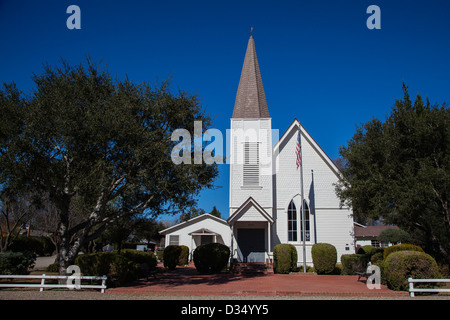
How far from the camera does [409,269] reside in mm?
12805

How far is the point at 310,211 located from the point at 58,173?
16.8 meters

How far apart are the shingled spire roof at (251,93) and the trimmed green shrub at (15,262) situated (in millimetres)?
16244

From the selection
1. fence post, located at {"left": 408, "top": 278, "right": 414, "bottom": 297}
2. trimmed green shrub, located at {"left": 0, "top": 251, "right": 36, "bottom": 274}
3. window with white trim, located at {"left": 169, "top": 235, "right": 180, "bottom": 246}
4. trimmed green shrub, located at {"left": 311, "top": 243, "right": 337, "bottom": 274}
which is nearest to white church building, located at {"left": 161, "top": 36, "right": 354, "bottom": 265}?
trimmed green shrub, located at {"left": 311, "top": 243, "right": 337, "bottom": 274}

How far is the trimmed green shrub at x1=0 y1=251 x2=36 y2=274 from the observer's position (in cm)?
1431

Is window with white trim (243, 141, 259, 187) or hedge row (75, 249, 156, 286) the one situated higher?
window with white trim (243, 141, 259, 187)

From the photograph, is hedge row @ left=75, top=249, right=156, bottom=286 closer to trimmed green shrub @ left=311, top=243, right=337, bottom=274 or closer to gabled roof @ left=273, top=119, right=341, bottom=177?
trimmed green shrub @ left=311, top=243, right=337, bottom=274

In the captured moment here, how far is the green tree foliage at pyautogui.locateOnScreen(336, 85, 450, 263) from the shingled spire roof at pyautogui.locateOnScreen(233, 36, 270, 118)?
959 cm

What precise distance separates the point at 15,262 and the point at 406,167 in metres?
18.3

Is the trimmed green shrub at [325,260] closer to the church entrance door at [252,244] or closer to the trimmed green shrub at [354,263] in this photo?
the trimmed green shrub at [354,263]

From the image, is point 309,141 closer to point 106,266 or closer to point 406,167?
point 406,167

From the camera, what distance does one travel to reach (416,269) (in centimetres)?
1284
